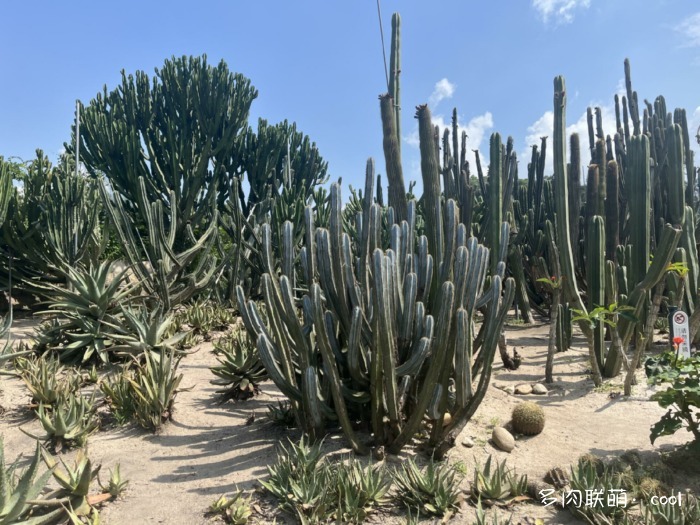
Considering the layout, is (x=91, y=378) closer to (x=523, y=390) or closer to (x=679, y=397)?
(x=523, y=390)

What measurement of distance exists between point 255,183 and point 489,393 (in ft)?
27.2

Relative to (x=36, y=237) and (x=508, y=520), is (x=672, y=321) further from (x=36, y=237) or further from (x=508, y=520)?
(x=36, y=237)

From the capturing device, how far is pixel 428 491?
290cm

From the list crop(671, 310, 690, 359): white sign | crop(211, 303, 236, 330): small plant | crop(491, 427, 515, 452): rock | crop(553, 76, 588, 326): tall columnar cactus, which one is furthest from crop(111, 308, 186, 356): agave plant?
crop(671, 310, 690, 359): white sign

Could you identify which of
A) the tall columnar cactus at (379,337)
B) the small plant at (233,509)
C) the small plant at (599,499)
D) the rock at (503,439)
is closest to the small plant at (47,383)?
the tall columnar cactus at (379,337)

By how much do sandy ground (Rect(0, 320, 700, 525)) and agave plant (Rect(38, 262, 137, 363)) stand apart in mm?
697

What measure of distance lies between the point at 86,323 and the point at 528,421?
16.4 ft

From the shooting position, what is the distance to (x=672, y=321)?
15.1 feet

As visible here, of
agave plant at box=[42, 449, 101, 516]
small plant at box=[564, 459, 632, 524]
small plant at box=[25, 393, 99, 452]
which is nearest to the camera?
small plant at box=[564, 459, 632, 524]

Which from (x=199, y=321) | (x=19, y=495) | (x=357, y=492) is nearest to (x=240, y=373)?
(x=357, y=492)

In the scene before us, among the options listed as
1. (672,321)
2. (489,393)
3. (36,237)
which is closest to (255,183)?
(36,237)

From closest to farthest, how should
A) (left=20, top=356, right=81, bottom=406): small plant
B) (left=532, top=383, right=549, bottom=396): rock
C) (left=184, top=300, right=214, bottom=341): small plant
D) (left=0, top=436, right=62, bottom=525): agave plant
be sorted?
(left=0, top=436, right=62, bottom=525): agave plant, (left=20, top=356, right=81, bottom=406): small plant, (left=532, top=383, right=549, bottom=396): rock, (left=184, top=300, right=214, bottom=341): small plant

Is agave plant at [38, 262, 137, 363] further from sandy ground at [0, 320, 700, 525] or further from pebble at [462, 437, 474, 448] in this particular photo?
pebble at [462, 437, 474, 448]

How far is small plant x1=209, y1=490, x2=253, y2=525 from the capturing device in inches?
108
